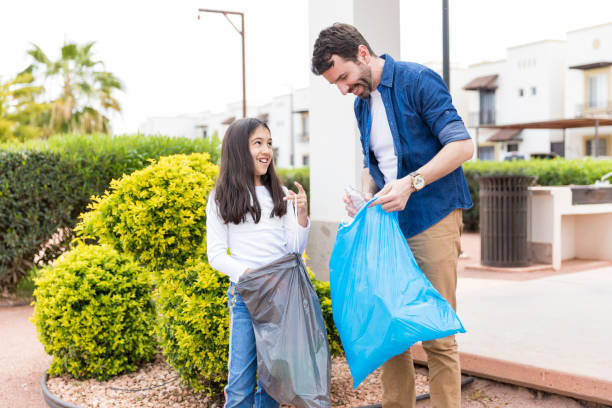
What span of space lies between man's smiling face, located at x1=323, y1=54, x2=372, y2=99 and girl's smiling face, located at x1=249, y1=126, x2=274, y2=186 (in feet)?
1.44

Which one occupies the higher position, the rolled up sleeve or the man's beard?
the man's beard

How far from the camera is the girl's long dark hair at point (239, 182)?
2.72m

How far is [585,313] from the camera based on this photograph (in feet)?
15.9

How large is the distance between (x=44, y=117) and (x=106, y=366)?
26.9 metres

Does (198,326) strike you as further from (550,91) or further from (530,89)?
(530,89)

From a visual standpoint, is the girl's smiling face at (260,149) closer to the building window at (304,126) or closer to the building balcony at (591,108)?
the building balcony at (591,108)

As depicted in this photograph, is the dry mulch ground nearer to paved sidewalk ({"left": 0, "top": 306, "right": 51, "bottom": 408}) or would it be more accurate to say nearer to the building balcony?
paved sidewalk ({"left": 0, "top": 306, "right": 51, "bottom": 408})

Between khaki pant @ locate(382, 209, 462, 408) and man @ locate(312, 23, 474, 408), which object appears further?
khaki pant @ locate(382, 209, 462, 408)

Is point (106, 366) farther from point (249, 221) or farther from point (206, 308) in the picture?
point (249, 221)

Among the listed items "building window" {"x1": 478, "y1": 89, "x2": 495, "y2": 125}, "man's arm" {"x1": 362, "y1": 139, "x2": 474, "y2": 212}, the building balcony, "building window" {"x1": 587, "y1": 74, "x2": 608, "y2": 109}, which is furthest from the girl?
"building window" {"x1": 478, "y1": 89, "x2": 495, "y2": 125}

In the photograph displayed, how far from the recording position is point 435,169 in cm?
244

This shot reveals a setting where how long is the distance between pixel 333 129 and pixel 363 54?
2235mm

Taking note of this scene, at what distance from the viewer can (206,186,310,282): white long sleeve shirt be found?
269 centimetres

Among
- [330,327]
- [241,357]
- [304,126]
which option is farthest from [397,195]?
[304,126]
